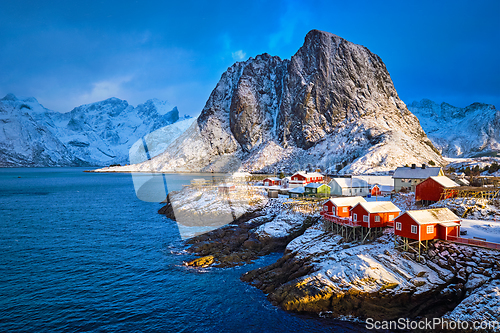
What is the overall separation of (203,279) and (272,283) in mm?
7042

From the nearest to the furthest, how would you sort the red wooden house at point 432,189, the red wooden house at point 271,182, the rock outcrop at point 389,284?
1. the rock outcrop at point 389,284
2. the red wooden house at point 432,189
3. the red wooden house at point 271,182

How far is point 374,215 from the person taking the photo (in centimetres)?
3184

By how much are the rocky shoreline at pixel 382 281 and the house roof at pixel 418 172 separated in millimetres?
31040

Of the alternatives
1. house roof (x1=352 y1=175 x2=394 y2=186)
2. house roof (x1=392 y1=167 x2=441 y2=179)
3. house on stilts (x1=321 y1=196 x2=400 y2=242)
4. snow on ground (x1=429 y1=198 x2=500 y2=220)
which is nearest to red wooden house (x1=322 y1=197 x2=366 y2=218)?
house on stilts (x1=321 y1=196 x2=400 y2=242)

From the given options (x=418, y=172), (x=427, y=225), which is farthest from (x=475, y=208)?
(x=418, y=172)

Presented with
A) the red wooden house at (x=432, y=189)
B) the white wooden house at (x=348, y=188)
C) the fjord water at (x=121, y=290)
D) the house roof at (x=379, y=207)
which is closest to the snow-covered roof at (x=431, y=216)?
the house roof at (x=379, y=207)

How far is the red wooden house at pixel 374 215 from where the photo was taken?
3181 cm

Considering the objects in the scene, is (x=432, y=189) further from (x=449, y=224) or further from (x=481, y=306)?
(x=481, y=306)

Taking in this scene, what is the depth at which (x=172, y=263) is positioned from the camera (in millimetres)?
33312

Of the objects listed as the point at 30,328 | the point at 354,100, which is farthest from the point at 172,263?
the point at 354,100

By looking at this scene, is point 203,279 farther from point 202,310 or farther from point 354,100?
point 354,100

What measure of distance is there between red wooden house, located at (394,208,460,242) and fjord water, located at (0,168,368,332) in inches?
418

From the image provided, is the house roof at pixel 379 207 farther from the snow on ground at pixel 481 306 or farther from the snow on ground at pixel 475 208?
the snow on ground at pixel 481 306

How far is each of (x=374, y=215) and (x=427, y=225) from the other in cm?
601
